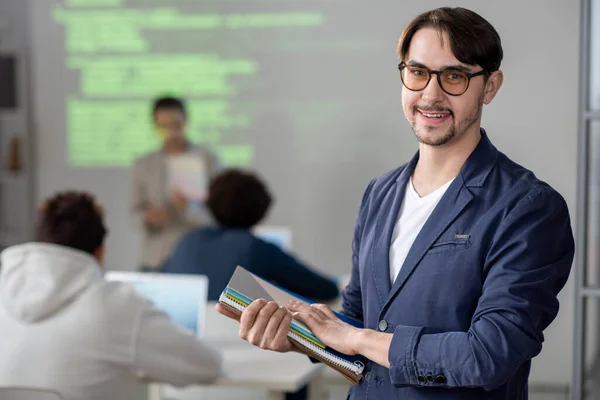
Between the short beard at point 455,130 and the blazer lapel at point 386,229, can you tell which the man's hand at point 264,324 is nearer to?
the blazer lapel at point 386,229

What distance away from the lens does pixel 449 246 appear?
4.52ft

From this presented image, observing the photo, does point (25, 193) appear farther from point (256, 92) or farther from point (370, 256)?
point (370, 256)

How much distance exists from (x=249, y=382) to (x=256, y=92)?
3097 mm

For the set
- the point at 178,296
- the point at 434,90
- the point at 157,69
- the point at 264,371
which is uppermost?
the point at 157,69

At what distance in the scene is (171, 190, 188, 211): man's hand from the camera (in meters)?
4.89

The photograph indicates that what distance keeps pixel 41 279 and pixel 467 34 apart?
4.98 feet

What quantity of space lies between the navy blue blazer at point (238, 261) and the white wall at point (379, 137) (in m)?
1.50

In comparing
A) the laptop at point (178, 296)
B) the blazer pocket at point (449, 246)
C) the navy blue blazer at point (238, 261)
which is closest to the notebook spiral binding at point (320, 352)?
the blazer pocket at point (449, 246)

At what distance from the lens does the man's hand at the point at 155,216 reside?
16.7ft

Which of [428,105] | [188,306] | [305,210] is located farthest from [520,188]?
[305,210]

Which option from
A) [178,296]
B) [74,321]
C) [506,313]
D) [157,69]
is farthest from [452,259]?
[157,69]

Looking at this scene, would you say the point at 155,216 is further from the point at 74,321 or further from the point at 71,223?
the point at 74,321

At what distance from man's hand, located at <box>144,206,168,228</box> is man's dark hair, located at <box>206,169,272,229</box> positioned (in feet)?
5.59

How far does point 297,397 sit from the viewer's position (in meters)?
3.30
